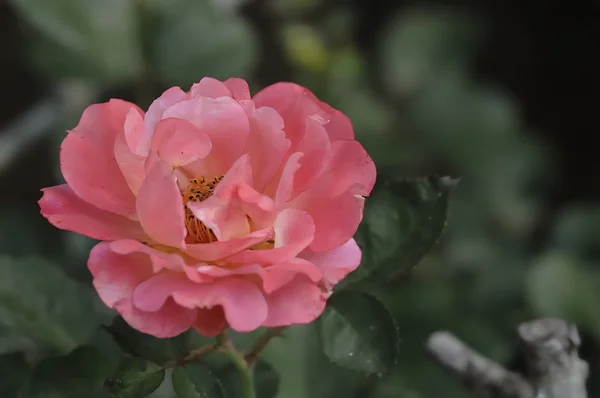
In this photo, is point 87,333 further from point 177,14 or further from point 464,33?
point 464,33


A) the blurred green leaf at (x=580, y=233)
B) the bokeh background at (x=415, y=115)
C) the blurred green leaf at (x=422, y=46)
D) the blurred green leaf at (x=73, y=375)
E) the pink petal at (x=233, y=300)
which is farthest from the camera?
the blurred green leaf at (x=422, y=46)

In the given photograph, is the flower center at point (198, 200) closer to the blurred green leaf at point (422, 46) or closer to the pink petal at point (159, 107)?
the pink petal at point (159, 107)

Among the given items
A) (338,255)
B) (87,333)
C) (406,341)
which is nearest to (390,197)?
(338,255)

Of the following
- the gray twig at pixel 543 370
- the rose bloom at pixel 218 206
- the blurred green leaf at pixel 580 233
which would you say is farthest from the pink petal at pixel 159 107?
the blurred green leaf at pixel 580 233

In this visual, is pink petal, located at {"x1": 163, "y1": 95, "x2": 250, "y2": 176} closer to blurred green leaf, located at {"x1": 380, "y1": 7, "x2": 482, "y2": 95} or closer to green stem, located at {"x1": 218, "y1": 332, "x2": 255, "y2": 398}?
green stem, located at {"x1": 218, "y1": 332, "x2": 255, "y2": 398}

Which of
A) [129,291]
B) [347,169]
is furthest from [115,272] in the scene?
[347,169]
